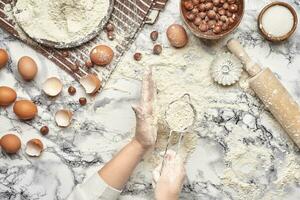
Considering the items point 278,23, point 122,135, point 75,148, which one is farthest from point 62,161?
point 278,23

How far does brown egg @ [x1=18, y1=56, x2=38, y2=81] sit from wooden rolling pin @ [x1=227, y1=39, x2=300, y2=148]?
0.52 meters

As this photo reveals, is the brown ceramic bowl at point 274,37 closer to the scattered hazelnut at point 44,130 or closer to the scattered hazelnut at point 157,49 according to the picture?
the scattered hazelnut at point 157,49

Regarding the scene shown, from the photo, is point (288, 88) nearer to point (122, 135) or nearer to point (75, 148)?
point (122, 135)

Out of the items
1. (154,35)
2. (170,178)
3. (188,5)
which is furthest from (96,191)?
(188,5)

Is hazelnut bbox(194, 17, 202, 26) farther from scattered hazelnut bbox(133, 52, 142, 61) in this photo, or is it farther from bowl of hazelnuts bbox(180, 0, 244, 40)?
scattered hazelnut bbox(133, 52, 142, 61)

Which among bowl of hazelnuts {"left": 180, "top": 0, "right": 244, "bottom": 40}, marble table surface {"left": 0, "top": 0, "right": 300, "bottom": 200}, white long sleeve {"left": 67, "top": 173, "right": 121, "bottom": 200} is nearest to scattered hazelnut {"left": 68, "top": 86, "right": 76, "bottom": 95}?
marble table surface {"left": 0, "top": 0, "right": 300, "bottom": 200}

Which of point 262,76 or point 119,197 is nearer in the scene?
point 262,76

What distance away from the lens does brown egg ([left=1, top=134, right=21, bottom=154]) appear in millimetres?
1536

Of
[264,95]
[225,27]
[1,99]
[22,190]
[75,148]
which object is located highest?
[225,27]

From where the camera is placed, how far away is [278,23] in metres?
1.50

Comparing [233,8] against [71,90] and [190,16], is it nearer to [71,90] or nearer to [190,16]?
[190,16]

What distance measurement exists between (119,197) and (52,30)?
1.60 feet

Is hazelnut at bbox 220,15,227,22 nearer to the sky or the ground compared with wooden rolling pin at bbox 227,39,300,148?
nearer to the sky

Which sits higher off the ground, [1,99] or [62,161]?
[1,99]
